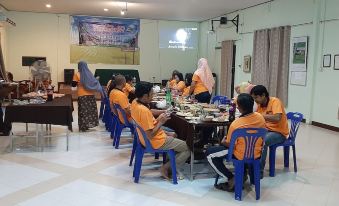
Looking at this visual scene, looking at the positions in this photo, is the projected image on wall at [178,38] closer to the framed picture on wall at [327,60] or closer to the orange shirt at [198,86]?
the framed picture on wall at [327,60]

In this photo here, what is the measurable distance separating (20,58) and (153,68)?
4.76 metres

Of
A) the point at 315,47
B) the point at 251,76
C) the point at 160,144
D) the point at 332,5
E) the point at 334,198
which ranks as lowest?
the point at 334,198

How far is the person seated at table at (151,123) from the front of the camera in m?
3.54

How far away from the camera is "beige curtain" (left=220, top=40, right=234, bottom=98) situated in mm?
11282

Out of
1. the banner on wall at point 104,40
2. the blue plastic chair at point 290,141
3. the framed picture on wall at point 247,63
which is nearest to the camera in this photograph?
the blue plastic chair at point 290,141

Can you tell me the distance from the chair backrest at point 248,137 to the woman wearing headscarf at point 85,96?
3.77 metres

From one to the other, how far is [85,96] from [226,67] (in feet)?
20.5

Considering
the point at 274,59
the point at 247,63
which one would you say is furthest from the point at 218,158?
the point at 247,63

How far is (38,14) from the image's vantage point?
1208 centimetres

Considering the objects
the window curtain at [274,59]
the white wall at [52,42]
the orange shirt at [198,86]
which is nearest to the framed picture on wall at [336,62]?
the window curtain at [274,59]

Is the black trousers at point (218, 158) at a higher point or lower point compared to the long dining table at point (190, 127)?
lower

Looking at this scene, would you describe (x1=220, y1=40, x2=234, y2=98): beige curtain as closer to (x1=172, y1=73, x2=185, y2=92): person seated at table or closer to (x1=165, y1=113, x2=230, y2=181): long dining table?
(x1=172, y1=73, x2=185, y2=92): person seated at table

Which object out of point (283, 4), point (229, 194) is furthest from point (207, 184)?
point (283, 4)

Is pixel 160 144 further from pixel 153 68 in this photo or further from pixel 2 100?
pixel 153 68
